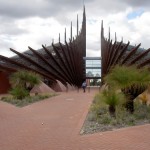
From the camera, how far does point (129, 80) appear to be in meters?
12.2

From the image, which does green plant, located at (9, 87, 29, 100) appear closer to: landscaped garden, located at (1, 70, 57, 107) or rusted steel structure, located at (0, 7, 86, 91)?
landscaped garden, located at (1, 70, 57, 107)

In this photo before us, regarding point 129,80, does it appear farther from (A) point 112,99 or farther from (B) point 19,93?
(B) point 19,93

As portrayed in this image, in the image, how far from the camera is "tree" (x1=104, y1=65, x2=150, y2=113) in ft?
40.0

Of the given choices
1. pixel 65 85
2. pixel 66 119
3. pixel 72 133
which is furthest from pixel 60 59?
pixel 72 133

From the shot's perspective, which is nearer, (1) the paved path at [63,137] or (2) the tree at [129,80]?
(1) the paved path at [63,137]

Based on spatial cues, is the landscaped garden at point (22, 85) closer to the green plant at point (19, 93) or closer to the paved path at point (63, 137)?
the green plant at point (19, 93)

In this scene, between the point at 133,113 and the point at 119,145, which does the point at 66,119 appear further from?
the point at 119,145

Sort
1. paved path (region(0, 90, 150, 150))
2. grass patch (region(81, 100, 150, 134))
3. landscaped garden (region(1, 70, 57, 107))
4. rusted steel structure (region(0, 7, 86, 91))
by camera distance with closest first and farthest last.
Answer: paved path (region(0, 90, 150, 150)), grass patch (region(81, 100, 150, 134)), landscaped garden (region(1, 70, 57, 107)), rusted steel structure (region(0, 7, 86, 91))

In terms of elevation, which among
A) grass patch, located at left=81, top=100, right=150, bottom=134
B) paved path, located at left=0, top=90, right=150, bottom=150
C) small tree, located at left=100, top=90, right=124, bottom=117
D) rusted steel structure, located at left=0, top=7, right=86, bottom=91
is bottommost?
paved path, located at left=0, top=90, right=150, bottom=150

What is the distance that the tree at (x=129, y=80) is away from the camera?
12.2 meters

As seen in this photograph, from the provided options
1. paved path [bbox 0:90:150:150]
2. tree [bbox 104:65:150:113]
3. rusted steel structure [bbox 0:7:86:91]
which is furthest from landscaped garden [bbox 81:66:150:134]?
rusted steel structure [bbox 0:7:86:91]

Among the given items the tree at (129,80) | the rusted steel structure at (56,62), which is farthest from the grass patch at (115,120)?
the rusted steel structure at (56,62)

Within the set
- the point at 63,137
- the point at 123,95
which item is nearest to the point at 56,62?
the point at 123,95

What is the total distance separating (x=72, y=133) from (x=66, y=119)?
302 centimetres
